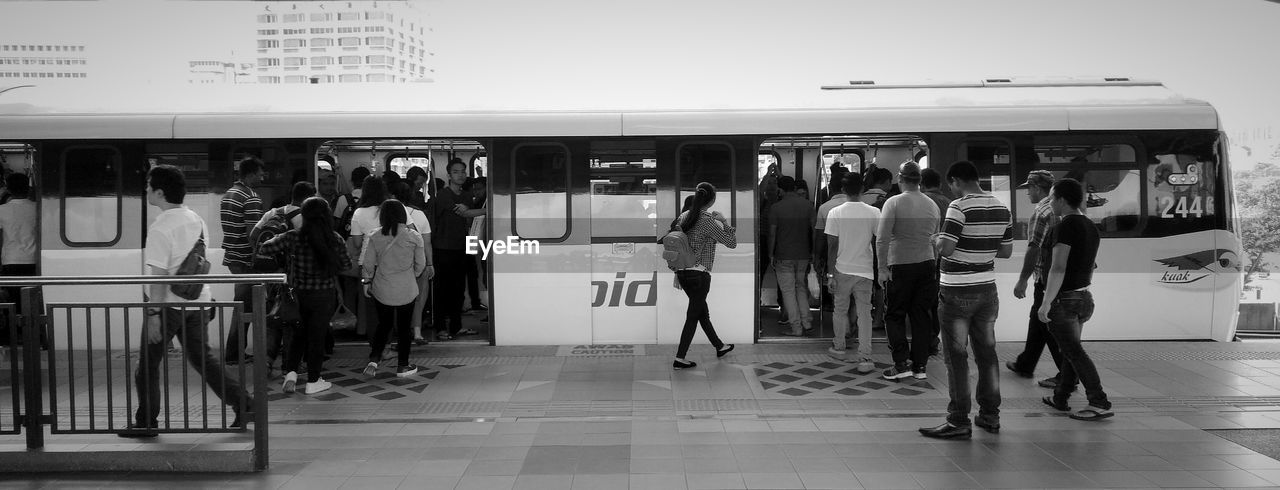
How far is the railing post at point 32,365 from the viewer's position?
4.75m

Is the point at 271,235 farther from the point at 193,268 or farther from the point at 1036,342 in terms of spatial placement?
the point at 1036,342

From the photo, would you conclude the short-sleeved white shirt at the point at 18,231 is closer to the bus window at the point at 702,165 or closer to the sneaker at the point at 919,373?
the bus window at the point at 702,165

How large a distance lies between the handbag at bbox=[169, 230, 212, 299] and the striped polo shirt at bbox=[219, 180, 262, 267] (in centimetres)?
179

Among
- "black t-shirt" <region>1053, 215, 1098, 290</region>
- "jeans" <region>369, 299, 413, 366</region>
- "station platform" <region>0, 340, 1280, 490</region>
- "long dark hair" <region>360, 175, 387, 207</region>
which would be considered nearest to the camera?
"station platform" <region>0, 340, 1280, 490</region>

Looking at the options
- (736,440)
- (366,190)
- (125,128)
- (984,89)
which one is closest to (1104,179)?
(984,89)

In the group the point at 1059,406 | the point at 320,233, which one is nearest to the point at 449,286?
the point at 320,233

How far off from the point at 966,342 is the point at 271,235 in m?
5.59

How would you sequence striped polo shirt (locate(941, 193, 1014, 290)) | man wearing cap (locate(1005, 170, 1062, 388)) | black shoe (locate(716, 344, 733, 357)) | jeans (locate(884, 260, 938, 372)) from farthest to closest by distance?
black shoe (locate(716, 344, 733, 357)) → jeans (locate(884, 260, 938, 372)) → man wearing cap (locate(1005, 170, 1062, 388)) → striped polo shirt (locate(941, 193, 1014, 290))

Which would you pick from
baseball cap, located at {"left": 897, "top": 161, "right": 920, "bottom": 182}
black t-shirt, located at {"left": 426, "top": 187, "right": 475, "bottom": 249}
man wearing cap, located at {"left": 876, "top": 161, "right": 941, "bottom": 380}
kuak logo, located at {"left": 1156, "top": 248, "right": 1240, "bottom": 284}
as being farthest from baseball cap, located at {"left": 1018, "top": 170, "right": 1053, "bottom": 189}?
black t-shirt, located at {"left": 426, "top": 187, "right": 475, "bottom": 249}

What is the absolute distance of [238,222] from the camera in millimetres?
7395

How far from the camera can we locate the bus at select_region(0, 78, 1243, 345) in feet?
26.7

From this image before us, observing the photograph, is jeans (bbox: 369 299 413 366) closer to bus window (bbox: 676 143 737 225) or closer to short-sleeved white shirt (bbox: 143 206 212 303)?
short-sleeved white shirt (bbox: 143 206 212 303)

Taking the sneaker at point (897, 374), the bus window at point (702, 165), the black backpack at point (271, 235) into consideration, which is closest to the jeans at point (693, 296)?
the bus window at point (702, 165)

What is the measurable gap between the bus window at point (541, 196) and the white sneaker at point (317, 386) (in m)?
2.39
